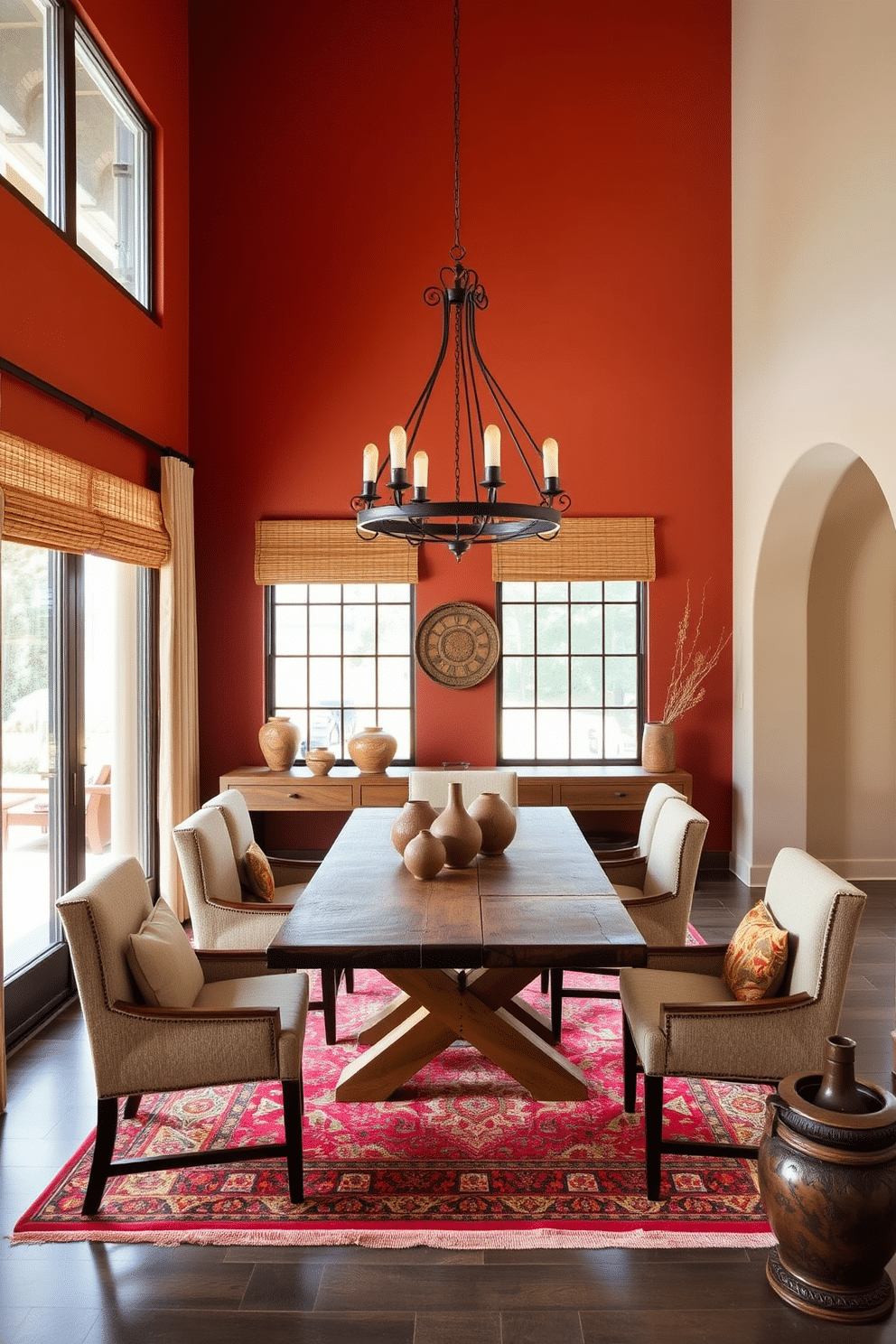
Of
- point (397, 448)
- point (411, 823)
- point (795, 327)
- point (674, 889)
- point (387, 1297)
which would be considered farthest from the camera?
point (795, 327)

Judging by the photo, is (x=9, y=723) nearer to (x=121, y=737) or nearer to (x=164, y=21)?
(x=121, y=737)

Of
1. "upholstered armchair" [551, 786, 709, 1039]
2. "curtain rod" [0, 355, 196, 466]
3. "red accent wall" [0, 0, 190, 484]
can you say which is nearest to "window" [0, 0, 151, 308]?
"red accent wall" [0, 0, 190, 484]

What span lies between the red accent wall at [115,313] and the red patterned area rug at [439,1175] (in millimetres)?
2660

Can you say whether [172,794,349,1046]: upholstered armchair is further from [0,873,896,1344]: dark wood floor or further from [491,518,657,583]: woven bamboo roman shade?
[491,518,657,583]: woven bamboo roman shade

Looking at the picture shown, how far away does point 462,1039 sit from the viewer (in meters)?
3.45

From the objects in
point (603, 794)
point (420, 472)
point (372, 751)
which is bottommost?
point (603, 794)

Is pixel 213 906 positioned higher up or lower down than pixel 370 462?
lower down

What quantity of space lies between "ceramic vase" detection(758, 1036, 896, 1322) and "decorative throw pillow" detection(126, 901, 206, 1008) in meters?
1.67

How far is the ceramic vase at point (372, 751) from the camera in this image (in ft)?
20.1

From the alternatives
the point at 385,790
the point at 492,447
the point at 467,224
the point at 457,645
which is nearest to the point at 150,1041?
the point at 492,447

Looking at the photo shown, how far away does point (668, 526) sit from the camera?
6.57 metres

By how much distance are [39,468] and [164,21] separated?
136 inches

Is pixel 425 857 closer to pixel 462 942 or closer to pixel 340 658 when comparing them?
pixel 462 942

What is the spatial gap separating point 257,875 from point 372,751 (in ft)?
6.62
